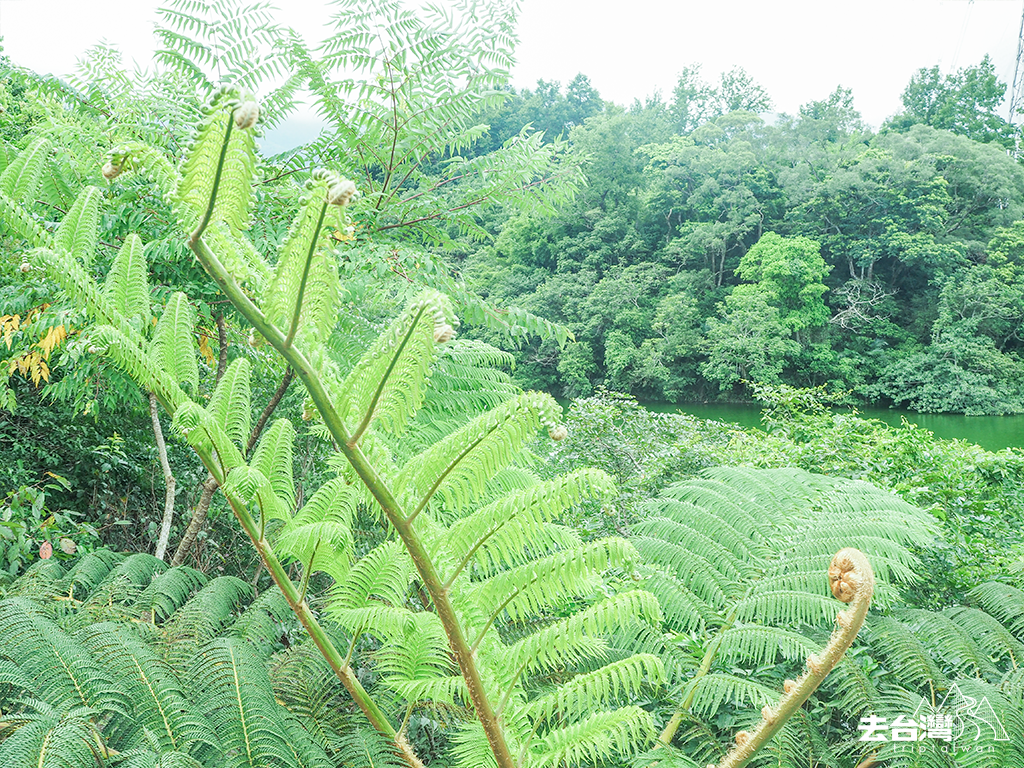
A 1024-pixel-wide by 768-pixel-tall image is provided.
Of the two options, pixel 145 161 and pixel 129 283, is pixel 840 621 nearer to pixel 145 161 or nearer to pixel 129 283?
pixel 145 161

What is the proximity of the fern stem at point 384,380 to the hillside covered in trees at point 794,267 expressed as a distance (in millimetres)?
23152

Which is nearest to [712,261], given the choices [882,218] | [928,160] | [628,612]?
[882,218]

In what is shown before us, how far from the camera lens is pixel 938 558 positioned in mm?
2482

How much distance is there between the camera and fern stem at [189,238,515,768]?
624 millimetres

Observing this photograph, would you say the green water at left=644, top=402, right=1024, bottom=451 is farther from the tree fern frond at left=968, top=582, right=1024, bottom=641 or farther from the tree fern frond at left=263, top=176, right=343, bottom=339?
the tree fern frond at left=263, top=176, right=343, bottom=339

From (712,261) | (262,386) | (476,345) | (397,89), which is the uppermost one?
(712,261)

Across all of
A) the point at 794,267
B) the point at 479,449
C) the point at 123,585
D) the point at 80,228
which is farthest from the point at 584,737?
the point at 794,267

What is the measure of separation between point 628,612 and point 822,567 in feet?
2.94

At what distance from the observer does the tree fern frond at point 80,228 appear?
51.3 inches

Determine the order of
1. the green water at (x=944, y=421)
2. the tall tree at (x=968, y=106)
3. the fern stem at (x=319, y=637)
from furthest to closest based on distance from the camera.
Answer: the tall tree at (x=968, y=106) < the green water at (x=944, y=421) < the fern stem at (x=319, y=637)

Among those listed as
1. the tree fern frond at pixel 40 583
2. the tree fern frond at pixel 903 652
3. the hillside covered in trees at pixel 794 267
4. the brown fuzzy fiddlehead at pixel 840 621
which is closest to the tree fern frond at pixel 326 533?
the brown fuzzy fiddlehead at pixel 840 621

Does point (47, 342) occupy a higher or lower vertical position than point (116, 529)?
higher

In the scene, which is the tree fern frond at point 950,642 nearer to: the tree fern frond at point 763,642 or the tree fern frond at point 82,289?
the tree fern frond at point 763,642

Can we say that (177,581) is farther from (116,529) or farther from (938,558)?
(938,558)
